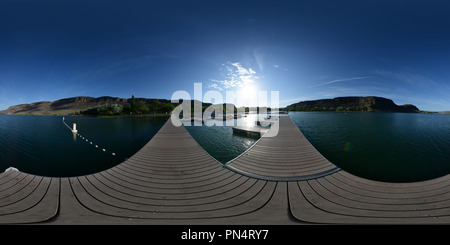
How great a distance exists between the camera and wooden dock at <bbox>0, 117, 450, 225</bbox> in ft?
Result: 8.13

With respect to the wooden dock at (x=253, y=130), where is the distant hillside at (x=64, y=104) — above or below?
above

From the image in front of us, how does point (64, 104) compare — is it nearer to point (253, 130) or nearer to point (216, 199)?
point (253, 130)

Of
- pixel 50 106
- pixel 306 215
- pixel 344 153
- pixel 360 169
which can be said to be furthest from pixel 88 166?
pixel 50 106

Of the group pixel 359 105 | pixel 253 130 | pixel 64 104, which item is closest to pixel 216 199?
pixel 253 130

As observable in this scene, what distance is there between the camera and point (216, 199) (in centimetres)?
305

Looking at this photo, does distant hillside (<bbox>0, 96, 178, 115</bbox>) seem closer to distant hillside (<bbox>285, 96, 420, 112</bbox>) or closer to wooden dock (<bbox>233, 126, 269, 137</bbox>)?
wooden dock (<bbox>233, 126, 269, 137</bbox>)

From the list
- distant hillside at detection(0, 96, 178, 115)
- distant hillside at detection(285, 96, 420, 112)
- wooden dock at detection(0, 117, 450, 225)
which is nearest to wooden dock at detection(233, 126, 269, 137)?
wooden dock at detection(0, 117, 450, 225)

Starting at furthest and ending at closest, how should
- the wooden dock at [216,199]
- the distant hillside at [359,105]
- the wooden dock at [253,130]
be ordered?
1. the distant hillside at [359,105]
2. the wooden dock at [253,130]
3. the wooden dock at [216,199]

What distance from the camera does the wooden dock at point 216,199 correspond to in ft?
8.13

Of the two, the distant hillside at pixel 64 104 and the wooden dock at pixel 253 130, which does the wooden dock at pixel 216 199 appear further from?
the distant hillside at pixel 64 104

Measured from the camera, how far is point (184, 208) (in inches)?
110

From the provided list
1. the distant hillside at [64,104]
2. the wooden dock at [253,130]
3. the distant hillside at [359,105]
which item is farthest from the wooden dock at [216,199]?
the distant hillside at [64,104]
